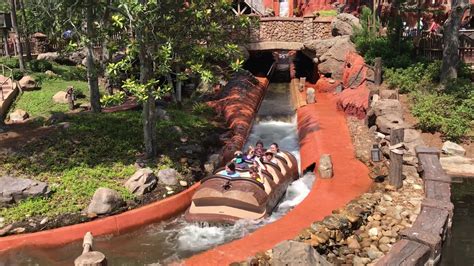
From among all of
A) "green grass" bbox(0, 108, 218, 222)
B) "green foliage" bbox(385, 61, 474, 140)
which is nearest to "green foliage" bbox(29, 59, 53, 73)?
"green grass" bbox(0, 108, 218, 222)

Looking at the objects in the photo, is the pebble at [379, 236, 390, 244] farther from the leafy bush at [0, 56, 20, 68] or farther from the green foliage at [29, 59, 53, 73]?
the leafy bush at [0, 56, 20, 68]

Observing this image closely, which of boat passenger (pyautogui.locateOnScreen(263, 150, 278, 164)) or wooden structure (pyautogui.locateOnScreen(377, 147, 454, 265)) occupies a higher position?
boat passenger (pyautogui.locateOnScreen(263, 150, 278, 164))

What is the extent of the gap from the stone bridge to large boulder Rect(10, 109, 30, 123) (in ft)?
49.0

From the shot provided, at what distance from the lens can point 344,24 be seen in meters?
27.4

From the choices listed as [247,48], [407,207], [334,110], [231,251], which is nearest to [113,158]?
[231,251]

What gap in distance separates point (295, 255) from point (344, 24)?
2252 centimetres

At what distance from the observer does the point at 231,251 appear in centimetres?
934

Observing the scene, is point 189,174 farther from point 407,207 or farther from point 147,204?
point 407,207

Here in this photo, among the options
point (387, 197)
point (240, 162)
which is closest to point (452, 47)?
point (387, 197)

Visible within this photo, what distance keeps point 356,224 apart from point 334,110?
10.7 metres

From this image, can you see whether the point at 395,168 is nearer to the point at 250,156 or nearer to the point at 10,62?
the point at 250,156

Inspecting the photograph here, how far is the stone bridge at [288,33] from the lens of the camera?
28.0 meters

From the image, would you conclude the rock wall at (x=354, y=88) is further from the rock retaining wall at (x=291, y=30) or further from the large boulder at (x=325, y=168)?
the large boulder at (x=325, y=168)

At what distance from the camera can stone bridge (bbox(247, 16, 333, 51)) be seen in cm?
2803
